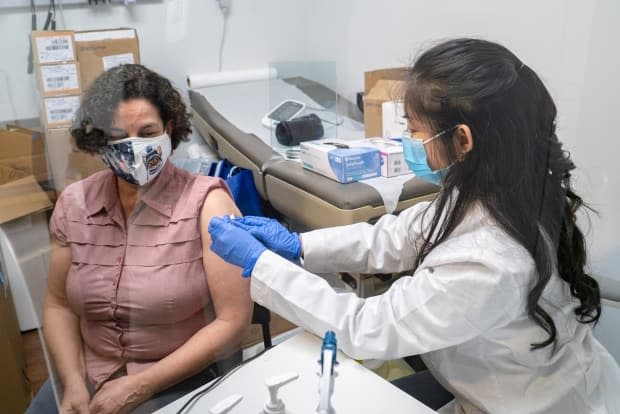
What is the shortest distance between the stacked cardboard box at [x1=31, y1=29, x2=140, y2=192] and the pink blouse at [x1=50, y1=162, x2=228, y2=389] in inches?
1.4

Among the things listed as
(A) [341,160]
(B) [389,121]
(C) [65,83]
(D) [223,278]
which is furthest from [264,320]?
(B) [389,121]

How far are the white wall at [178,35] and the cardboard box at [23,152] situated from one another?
0.04m

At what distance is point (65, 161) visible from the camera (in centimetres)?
107

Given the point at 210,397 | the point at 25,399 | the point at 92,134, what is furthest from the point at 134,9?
the point at 25,399

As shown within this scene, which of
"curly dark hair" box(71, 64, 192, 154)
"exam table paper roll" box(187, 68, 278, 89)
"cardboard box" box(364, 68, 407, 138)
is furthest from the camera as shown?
"cardboard box" box(364, 68, 407, 138)

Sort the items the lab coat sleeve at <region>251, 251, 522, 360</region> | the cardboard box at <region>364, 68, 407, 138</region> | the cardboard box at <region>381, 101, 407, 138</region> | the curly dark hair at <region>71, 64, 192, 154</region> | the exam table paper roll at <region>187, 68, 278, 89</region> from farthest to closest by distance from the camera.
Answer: the cardboard box at <region>364, 68, 407, 138</region>, the cardboard box at <region>381, 101, 407, 138</region>, the exam table paper roll at <region>187, 68, 278, 89</region>, the curly dark hair at <region>71, 64, 192, 154</region>, the lab coat sleeve at <region>251, 251, 522, 360</region>

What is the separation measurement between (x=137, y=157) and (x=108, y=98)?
123mm

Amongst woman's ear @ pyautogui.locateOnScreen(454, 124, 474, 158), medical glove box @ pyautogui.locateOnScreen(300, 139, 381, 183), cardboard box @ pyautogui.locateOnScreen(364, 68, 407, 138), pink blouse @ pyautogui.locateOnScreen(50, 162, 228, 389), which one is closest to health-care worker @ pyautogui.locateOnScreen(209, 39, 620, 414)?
woman's ear @ pyautogui.locateOnScreen(454, 124, 474, 158)

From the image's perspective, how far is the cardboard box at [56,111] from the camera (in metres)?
1.05

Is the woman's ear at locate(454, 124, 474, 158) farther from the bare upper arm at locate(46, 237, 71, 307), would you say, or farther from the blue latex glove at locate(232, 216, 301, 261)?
the bare upper arm at locate(46, 237, 71, 307)

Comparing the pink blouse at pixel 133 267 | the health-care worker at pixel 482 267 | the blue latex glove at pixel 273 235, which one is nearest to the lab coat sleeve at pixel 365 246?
the blue latex glove at pixel 273 235

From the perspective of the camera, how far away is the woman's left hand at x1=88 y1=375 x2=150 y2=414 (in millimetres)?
1090

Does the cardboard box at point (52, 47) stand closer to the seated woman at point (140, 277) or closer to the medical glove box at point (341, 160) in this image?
the seated woman at point (140, 277)

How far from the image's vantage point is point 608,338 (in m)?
1.48
